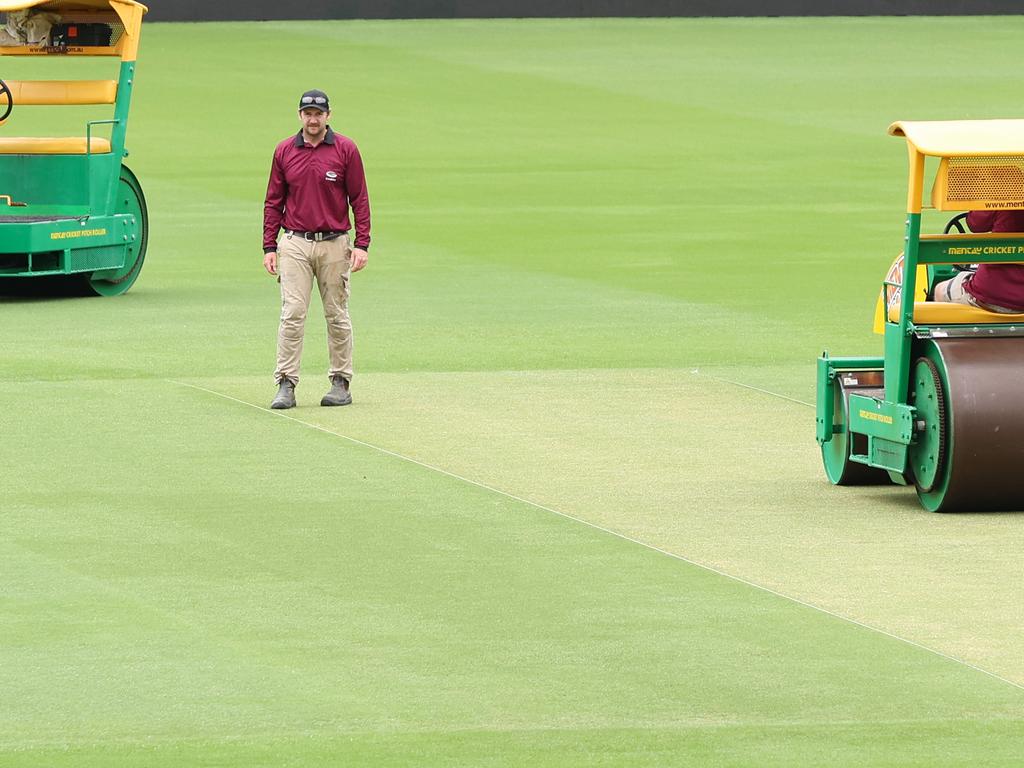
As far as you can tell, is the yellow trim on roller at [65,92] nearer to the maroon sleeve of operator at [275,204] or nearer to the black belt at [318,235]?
the maroon sleeve of operator at [275,204]

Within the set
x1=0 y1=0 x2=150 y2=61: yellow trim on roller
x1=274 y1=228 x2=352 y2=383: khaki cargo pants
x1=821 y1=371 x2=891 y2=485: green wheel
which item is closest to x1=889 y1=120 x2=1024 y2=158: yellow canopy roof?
x1=821 y1=371 x2=891 y2=485: green wheel

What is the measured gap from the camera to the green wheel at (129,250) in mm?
19031

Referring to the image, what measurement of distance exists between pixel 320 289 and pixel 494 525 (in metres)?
3.77

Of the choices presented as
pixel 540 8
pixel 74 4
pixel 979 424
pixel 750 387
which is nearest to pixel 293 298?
pixel 750 387

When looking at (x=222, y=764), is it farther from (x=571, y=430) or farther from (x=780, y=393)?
(x=780, y=393)

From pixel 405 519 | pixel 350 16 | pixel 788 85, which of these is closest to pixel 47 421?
pixel 405 519

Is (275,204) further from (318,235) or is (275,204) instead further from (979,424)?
(979,424)

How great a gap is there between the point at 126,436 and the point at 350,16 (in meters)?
42.1

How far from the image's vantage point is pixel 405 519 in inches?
407

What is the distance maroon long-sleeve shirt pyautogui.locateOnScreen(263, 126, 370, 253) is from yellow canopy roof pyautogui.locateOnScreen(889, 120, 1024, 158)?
406 cm

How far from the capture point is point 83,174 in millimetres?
18859

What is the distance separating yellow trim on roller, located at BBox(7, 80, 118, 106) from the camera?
18.7 m

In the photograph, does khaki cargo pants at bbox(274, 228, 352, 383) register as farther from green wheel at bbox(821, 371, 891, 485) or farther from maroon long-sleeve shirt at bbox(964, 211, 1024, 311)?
maroon long-sleeve shirt at bbox(964, 211, 1024, 311)

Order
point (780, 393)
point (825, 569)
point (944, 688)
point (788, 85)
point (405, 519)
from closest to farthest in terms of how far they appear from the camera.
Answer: point (944, 688), point (825, 569), point (405, 519), point (780, 393), point (788, 85)
